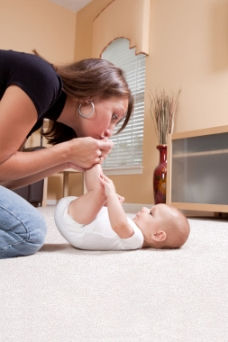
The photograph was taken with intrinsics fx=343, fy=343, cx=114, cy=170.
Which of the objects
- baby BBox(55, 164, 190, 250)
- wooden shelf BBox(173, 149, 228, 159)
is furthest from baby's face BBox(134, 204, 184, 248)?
wooden shelf BBox(173, 149, 228, 159)

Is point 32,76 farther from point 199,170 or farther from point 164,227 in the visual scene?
point 199,170

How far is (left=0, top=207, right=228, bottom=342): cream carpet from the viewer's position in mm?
546

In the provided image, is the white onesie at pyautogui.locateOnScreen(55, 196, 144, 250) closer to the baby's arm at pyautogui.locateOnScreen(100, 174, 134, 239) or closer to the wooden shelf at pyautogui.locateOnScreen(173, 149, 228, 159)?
the baby's arm at pyautogui.locateOnScreen(100, 174, 134, 239)

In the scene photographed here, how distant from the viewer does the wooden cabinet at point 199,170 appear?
8.29 ft

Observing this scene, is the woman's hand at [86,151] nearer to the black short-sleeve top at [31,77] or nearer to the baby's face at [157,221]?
the black short-sleeve top at [31,77]

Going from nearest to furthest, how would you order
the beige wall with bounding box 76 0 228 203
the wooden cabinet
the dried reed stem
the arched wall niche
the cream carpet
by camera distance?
the cream carpet, the wooden cabinet, the beige wall with bounding box 76 0 228 203, the dried reed stem, the arched wall niche

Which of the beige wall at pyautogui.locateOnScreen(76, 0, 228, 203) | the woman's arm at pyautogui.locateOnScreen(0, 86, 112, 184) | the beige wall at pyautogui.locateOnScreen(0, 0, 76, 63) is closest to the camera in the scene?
the woman's arm at pyautogui.locateOnScreen(0, 86, 112, 184)

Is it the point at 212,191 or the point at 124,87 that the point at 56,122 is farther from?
the point at 212,191

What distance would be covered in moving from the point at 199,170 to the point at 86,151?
1803 millimetres

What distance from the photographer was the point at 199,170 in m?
2.68

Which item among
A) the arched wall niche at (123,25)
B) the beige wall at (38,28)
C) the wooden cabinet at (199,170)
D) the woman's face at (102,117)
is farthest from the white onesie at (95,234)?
the beige wall at (38,28)

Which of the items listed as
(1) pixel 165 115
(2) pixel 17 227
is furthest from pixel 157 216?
(1) pixel 165 115

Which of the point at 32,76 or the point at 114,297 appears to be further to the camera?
the point at 32,76

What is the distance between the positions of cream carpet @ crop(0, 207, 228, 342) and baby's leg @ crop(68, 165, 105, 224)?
0.12 meters
